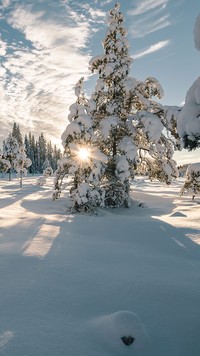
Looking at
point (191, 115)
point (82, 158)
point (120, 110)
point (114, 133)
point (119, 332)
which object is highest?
point (120, 110)

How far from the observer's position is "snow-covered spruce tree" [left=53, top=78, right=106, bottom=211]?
14.3 metres

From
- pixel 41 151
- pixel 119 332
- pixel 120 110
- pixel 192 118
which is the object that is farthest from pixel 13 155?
pixel 41 151

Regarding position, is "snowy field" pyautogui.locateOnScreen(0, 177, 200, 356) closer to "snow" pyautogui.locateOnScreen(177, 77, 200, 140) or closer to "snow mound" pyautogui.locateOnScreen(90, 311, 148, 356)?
"snow mound" pyautogui.locateOnScreen(90, 311, 148, 356)

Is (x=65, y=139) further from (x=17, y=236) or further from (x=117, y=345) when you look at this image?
(x=117, y=345)

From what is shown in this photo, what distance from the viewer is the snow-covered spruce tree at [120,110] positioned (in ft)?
51.8

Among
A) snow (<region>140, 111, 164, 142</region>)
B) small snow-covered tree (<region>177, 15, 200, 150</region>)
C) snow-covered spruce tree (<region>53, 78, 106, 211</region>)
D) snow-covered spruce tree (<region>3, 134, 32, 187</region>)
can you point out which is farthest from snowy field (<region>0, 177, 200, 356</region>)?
snow-covered spruce tree (<region>3, 134, 32, 187</region>)

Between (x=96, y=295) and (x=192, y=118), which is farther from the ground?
(x=192, y=118)

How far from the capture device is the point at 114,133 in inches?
631

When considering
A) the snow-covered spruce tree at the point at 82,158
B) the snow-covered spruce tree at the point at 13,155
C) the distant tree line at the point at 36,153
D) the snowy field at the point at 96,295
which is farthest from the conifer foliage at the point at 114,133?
the distant tree line at the point at 36,153

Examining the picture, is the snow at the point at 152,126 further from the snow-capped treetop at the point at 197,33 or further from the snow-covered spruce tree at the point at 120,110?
the snow-capped treetop at the point at 197,33

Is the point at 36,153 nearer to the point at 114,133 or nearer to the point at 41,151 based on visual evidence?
the point at 41,151

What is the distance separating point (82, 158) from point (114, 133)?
2.56 m

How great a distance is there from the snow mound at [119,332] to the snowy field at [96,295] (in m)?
0.01

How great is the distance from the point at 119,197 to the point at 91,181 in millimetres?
2715
